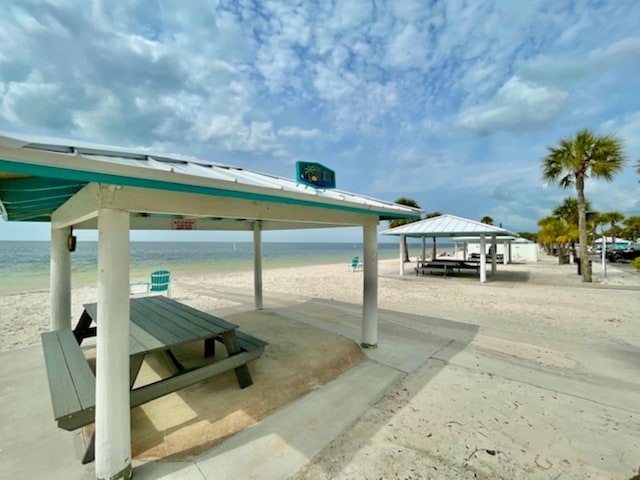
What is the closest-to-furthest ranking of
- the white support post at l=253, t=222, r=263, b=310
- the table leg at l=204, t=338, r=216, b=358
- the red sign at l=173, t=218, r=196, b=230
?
1. the table leg at l=204, t=338, r=216, b=358
2. the red sign at l=173, t=218, r=196, b=230
3. the white support post at l=253, t=222, r=263, b=310

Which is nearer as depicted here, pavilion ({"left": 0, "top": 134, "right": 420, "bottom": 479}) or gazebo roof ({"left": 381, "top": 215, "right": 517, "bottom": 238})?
pavilion ({"left": 0, "top": 134, "right": 420, "bottom": 479})

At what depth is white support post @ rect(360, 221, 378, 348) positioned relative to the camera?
16.1ft

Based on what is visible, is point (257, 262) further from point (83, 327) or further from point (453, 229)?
point (453, 229)

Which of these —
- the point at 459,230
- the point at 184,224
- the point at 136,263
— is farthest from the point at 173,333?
the point at 136,263

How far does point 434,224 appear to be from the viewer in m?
16.5

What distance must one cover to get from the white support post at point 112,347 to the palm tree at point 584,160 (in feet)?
54.4

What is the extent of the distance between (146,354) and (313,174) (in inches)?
107

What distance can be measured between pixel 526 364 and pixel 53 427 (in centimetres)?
613

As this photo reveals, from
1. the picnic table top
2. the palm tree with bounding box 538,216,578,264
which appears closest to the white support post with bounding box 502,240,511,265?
the palm tree with bounding box 538,216,578,264

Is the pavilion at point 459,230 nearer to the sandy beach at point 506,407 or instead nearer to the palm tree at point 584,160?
the palm tree at point 584,160

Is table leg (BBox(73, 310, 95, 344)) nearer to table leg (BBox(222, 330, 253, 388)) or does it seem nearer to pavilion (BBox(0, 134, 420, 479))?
pavilion (BBox(0, 134, 420, 479))

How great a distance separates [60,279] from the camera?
500 cm

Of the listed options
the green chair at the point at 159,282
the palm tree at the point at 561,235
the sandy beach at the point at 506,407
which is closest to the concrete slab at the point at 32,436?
the sandy beach at the point at 506,407

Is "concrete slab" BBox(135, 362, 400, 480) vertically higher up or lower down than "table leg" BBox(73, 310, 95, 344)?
lower down
